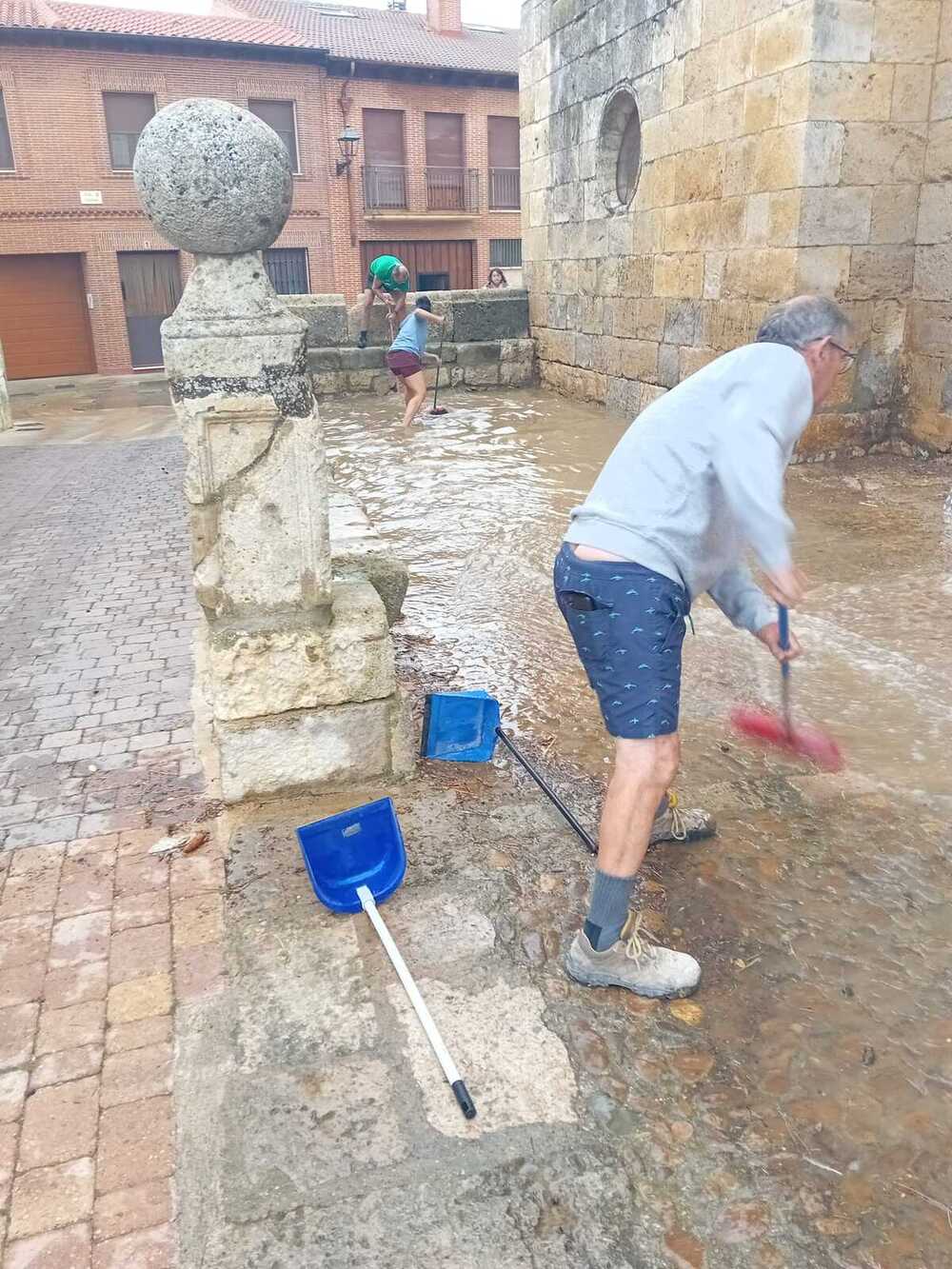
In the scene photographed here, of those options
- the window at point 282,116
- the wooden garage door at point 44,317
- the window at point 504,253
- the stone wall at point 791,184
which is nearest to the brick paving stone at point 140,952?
the stone wall at point 791,184

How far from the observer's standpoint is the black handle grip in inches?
76.4

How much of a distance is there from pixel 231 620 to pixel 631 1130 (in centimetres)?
190

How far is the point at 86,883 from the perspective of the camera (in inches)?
110

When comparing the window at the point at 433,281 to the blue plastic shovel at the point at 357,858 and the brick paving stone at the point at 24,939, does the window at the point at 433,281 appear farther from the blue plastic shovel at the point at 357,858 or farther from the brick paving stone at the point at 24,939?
the brick paving stone at the point at 24,939

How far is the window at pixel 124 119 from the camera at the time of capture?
21.9 metres

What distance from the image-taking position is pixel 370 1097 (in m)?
2.01

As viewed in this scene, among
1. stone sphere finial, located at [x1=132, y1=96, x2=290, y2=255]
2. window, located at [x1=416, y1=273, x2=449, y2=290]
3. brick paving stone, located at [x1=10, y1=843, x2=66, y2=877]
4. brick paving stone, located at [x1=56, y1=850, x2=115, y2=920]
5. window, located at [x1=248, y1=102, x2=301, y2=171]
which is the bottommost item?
brick paving stone, located at [x1=56, y1=850, x2=115, y2=920]

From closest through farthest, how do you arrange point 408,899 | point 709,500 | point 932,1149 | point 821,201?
point 932,1149, point 709,500, point 408,899, point 821,201

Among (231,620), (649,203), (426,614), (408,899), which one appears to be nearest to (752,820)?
(408,899)

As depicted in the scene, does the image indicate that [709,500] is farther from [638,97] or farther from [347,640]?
[638,97]

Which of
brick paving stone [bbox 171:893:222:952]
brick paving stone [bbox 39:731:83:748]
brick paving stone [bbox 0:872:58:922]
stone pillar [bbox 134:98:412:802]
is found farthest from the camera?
brick paving stone [bbox 39:731:83:748]


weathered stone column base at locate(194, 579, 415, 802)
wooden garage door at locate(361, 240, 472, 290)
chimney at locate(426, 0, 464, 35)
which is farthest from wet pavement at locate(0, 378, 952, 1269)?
chimney at locate(426, 0, 464, 35)

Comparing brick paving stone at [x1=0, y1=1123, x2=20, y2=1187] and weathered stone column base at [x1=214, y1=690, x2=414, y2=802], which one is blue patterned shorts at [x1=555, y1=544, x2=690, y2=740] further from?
brick paving stone at [x1=0, y1=1123, x2=20, y2=1187]

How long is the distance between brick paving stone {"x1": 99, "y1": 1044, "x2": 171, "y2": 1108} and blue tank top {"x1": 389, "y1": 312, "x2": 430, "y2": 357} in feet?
28.6
